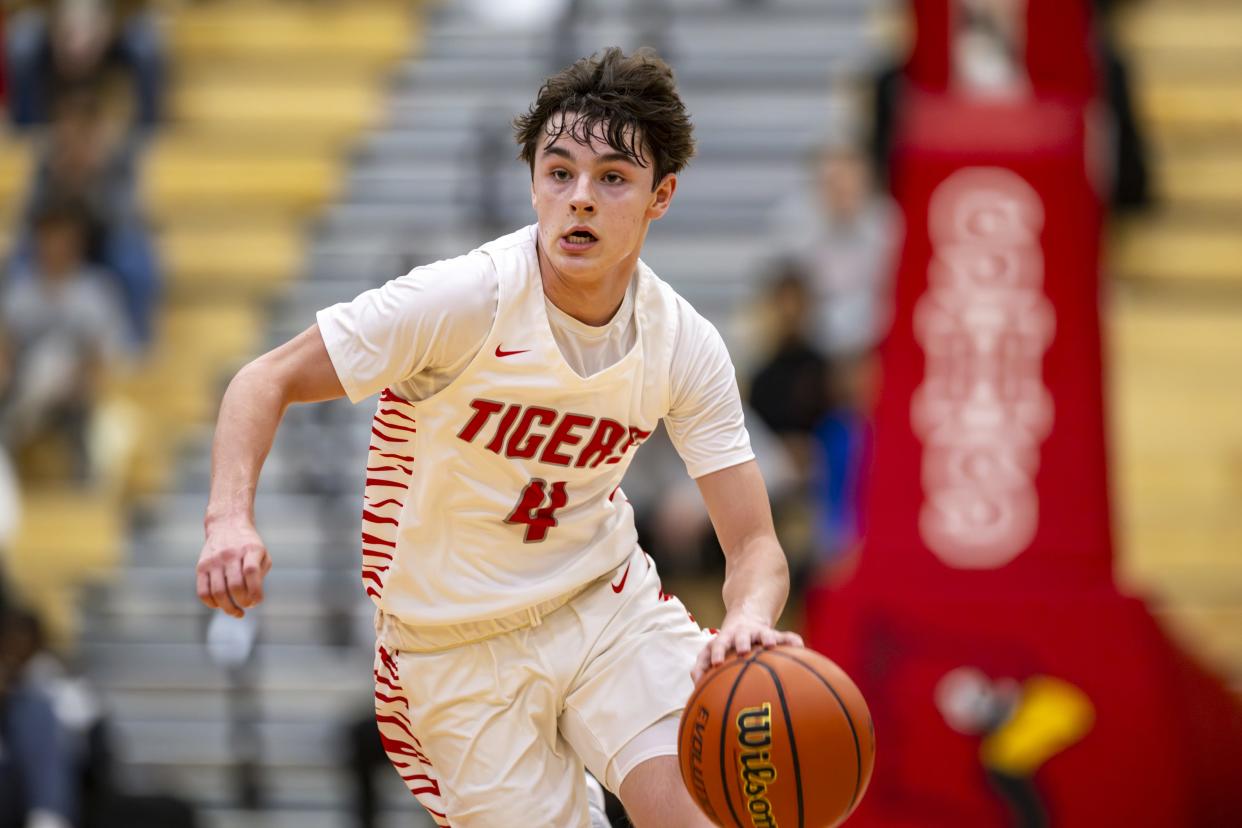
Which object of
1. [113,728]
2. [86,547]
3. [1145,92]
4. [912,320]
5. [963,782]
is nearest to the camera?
[963,782]

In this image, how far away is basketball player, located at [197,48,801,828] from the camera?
4.84m

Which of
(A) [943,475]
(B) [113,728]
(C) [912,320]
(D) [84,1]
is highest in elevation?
(D) [84,1]

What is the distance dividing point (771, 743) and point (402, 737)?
1100mm

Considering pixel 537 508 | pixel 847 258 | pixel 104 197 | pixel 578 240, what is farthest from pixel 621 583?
pixel 104 197

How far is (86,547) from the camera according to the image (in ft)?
38.7

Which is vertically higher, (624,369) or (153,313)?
(624,369)

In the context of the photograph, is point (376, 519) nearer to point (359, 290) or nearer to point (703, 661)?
point (703, 661)

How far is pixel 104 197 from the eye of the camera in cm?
1246

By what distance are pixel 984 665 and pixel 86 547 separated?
5674 millimetres

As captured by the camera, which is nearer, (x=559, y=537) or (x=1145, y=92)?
(x=559, y=537)

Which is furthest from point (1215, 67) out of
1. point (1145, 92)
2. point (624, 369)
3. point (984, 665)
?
point (624, 369)

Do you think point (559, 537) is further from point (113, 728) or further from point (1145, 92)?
point (1145, 92)

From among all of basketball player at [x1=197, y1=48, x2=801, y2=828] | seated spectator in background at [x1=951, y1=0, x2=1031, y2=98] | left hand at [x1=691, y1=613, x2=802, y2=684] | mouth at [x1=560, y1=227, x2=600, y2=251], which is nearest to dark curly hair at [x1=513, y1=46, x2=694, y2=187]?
basketball player at [x1=197, y1=48, x2=801, y2=828]

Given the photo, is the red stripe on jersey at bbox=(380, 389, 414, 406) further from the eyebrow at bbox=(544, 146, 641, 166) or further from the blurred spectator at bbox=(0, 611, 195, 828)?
the blurred spectator at bbox=(0, 611, 195, 828)
